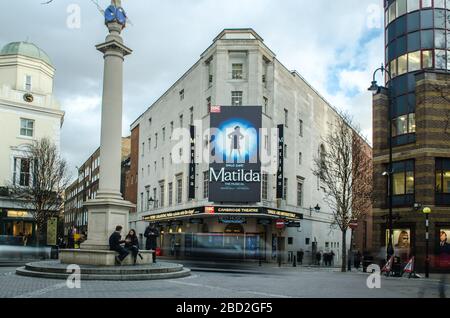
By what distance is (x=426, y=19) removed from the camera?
3469 centimetres

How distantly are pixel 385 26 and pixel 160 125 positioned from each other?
2638 centimetres

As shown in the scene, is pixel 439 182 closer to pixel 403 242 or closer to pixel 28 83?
pixel 403 242

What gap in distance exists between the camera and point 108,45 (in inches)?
781

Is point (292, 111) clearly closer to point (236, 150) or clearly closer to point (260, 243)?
point (236, 150)

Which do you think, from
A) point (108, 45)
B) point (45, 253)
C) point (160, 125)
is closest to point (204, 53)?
point (160, 125)

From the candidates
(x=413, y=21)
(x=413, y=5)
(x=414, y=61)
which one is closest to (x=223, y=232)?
(x=414, y=61)

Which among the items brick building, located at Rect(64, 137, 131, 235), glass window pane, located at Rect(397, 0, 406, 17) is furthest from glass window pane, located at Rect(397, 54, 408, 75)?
brick building, located at Rect(64, 137, 131, 235)

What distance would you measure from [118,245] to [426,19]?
27.8 m

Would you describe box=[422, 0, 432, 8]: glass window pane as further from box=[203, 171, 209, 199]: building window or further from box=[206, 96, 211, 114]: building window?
box=[203, 171, 209, 199]: building window

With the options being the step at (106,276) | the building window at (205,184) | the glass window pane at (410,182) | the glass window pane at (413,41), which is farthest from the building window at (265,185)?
the step at (106,276)

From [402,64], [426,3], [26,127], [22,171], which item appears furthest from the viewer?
[26,127]

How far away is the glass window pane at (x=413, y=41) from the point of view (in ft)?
115

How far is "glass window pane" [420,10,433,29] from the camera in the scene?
113 feet

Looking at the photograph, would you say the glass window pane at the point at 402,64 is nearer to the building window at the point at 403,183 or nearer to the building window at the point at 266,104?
the building window at the point at 403,183
